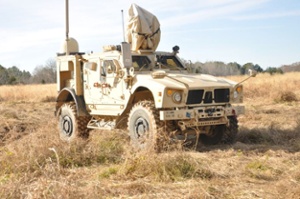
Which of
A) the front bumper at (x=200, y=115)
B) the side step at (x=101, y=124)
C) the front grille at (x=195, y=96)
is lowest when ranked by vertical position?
the side step at (x=101, y=124)

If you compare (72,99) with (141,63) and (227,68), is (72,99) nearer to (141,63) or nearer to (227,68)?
(141,63)

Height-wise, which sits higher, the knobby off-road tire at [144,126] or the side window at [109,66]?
the side window at [109,66]

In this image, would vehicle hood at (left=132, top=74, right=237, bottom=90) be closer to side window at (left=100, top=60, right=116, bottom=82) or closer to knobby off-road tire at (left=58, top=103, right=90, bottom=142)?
side window at (left=100, top=60, right=116, bottom=82)

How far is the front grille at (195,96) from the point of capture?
843 cm

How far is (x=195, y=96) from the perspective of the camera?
334 inches

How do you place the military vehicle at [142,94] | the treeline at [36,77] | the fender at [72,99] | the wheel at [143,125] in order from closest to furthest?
the wheel at [143,125] → the military vehicle at [142,94] → the fender at [72,99] → the treeline at [36,77]

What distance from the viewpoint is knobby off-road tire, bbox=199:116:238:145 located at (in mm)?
9289

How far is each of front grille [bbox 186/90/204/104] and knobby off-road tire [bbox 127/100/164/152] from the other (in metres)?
0.65

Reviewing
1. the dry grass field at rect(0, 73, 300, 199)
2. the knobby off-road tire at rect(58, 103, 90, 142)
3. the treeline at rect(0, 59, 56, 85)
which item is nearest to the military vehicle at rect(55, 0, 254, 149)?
the knobby off-road tire at rect(58, 103, 90, 142)

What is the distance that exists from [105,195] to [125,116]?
4.47 metres

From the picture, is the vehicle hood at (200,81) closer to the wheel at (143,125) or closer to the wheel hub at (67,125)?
the wheel at (143,125)

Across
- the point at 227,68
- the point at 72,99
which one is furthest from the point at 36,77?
the point at 72,99

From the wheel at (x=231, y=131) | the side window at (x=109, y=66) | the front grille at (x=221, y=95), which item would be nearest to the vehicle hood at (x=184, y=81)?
the front grille at (x=221, y=95)

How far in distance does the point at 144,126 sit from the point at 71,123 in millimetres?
3027
